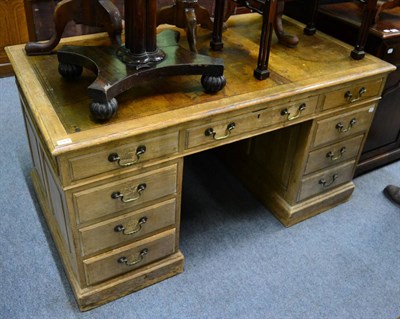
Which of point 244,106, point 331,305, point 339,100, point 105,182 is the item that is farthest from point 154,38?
point 331,305

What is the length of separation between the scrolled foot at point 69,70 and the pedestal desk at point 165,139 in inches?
1.2

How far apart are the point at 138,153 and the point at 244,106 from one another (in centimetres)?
39

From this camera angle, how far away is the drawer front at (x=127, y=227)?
4.78ft

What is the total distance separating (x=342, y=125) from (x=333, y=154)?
0.15 metres

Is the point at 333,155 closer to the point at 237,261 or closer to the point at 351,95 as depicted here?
the point at 351,95

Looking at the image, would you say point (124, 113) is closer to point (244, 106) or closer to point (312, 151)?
point (244, 106)

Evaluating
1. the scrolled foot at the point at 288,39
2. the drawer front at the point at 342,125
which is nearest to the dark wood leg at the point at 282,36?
the scrolled foot at the point at 288,39

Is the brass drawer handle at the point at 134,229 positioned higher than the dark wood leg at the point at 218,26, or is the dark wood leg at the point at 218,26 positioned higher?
the dark wood leg at the point at 218,26

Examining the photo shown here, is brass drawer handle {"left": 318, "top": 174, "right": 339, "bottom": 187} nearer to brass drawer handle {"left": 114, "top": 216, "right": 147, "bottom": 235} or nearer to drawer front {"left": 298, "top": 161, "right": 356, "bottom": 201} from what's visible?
drawer front {"left": 298, "top": 161, "right": 356, "bottom": 201}

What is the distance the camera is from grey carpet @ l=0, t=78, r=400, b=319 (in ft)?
5.47

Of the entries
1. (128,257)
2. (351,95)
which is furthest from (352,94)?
(128,257)

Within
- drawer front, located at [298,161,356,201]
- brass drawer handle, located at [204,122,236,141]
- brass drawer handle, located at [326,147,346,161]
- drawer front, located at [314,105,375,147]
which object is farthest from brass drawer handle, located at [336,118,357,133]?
brass drawer handle, located at [204,122,236,141]

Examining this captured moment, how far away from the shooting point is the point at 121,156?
1332 millimetres

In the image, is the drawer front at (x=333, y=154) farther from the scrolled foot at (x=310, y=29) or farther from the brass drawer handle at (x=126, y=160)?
the brass drawer handle at (x=126, y=160)
